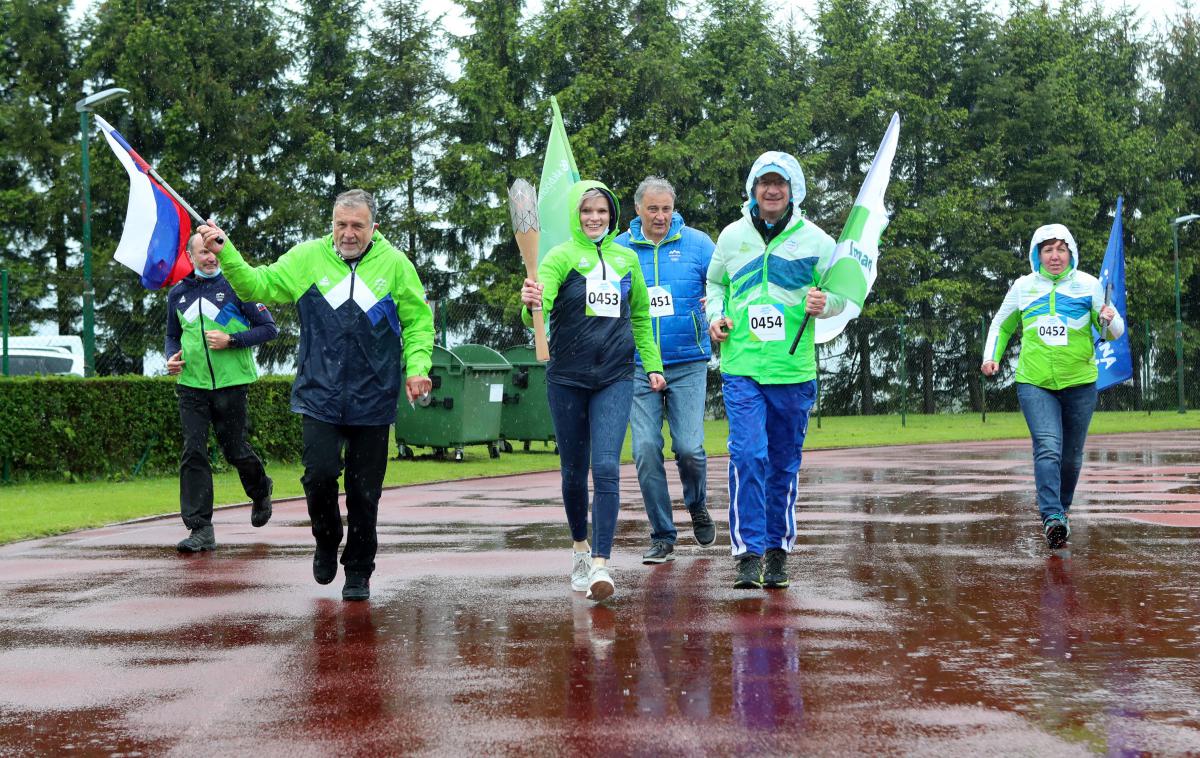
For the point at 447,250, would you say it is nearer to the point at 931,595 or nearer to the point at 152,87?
the point at 152,87

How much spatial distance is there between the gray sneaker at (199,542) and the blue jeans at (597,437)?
3.29m

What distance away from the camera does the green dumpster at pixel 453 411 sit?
2002 centimetres

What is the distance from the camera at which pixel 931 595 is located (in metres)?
7.12

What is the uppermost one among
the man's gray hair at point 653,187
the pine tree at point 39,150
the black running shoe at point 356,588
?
the pine tree at point 39,150

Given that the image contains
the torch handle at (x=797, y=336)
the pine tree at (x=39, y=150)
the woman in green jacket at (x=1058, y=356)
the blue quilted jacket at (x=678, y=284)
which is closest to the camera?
the torch handle at (x=797, y=336)

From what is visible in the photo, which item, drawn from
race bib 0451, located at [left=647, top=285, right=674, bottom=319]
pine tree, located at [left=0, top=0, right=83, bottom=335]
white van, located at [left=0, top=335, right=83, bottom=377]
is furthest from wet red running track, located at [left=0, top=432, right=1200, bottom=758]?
pine tree, located at [left=0, top=0, right=83, bottom=335]

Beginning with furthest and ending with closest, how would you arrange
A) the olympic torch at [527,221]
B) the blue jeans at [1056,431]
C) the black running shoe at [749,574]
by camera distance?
the blue jeans at [1056,431] → the olympic torch at [527,221] → the black running shoe at [749,574]

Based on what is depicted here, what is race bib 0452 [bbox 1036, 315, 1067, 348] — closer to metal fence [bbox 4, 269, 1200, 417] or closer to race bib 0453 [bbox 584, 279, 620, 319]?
race bib 0453 [bbox 584, 279, 620, 319]

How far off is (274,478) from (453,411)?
3.67 m

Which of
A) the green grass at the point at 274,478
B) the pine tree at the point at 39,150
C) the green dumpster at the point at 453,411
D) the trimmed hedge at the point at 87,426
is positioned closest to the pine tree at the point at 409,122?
the pine tree at the point at 39,150

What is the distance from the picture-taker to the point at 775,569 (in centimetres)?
751

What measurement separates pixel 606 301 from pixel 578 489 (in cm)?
94

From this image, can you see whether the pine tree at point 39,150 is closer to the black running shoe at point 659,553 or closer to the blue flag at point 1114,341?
the blue flag at point 1114,341

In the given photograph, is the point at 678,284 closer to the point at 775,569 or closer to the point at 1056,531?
the point at 775,569
